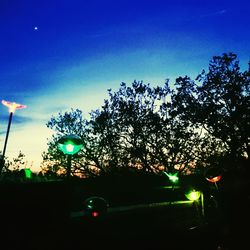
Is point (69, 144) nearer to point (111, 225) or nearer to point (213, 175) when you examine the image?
point (111, 225)

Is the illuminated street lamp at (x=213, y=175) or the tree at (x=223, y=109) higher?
the tree at (x=223, y=109)

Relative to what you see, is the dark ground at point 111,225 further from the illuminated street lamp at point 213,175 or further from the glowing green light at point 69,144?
the illuminated street lamp at point 213,175

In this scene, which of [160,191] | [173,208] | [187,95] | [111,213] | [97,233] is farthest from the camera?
[187,95]

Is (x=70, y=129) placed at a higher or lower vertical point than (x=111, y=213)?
higher

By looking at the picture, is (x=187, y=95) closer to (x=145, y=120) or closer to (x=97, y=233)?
(x=145, y=120)

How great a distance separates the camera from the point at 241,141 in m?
24.7

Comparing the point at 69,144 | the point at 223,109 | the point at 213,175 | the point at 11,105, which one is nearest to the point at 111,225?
the point at 69,144

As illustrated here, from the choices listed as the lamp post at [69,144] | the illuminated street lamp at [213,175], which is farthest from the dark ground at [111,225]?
the illuminated street lamp at [213,175]

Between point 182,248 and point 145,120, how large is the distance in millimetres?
20839

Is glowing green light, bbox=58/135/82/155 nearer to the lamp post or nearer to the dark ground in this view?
the lamp post

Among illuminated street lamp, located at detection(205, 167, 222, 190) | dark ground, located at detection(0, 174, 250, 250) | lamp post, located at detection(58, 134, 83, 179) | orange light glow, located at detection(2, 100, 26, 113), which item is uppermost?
orange light glow, located at detection(2, 100, 26, 113)

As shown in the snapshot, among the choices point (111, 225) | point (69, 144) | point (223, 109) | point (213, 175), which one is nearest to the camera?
point (69, 144)

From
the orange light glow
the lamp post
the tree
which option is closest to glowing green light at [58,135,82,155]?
the lamp post

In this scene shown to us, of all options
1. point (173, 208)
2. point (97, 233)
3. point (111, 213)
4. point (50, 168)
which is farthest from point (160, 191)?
point (50, 168)
